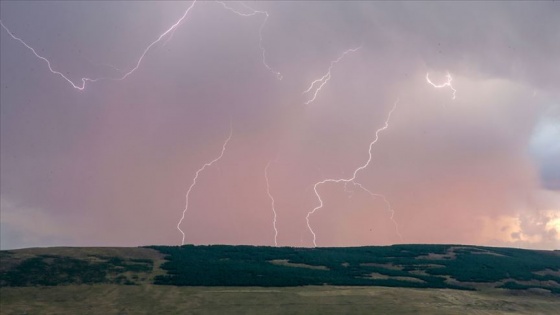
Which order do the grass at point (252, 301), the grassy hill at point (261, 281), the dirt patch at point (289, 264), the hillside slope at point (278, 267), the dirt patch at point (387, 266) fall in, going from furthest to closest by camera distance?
the dirt patch at point (387, 266) → the dirt patch at point (289, 264) → the hillside slope at point (278, 267) → the grassy hill at point (261, 281) → the grass at point (252, 301)

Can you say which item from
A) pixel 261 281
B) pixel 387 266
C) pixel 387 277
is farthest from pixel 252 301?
pixel 387 266

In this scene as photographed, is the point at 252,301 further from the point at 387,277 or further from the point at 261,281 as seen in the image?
the point at 387,277

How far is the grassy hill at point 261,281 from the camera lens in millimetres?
78625

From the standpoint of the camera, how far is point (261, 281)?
315 ft

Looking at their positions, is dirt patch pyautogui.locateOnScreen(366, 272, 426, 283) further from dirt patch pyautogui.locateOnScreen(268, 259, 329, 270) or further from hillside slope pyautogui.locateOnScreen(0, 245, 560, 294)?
dirt patch pyautogui.locateOnScreen(268, 259, 329, 270)

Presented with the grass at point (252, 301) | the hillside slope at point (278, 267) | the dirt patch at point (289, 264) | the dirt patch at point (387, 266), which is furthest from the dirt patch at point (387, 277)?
the grass at point (252, 301)

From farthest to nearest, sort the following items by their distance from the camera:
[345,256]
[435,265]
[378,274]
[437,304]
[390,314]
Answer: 1. [345,256]
2. [435,265]
3. [378,274]
4. [437,304]
5. [390,314]

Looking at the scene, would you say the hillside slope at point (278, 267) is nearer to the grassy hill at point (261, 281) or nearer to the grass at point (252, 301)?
the grassy hill at point (261, 281)

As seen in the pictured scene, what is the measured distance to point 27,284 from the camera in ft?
282

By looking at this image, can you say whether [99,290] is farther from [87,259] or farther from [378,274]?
[378,274]

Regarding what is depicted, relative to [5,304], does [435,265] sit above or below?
above

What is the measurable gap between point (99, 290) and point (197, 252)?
45.1 metres

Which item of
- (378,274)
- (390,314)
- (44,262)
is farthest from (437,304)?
(44,262)

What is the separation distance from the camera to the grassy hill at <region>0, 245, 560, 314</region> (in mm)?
78625
